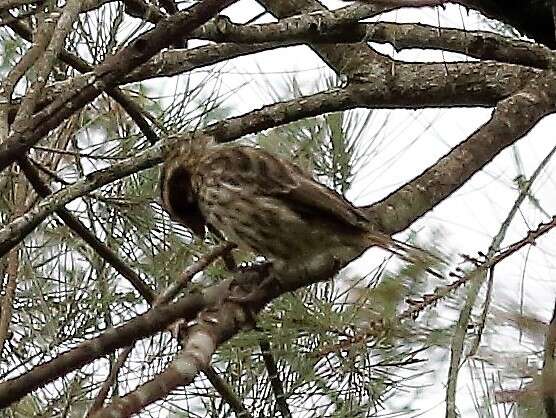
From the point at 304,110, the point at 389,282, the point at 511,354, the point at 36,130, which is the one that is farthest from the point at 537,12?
the point at 36,130

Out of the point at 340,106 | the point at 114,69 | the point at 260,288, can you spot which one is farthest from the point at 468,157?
the point at 114,69

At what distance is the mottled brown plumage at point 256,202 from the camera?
4.47 feet

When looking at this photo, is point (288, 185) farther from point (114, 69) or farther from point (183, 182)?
point (114, 69)

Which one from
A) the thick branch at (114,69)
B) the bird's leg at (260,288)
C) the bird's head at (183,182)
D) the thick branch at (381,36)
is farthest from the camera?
the bird's head at (183,182)

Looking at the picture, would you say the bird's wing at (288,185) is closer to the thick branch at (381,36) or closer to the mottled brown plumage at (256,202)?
the mottled brown plumage at (256,202)

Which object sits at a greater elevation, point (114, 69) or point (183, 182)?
point (183, 182)

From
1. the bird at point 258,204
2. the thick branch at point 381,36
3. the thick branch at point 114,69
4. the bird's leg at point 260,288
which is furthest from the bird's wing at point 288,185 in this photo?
the thick branch at point 114,69

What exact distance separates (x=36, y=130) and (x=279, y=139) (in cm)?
102

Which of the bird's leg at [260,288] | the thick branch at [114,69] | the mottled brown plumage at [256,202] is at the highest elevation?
the mottled brown plumage at [256,202]

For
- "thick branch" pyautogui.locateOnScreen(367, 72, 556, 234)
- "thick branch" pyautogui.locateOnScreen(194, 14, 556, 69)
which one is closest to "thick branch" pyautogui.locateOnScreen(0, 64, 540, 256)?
"thick branch" pyautogui.locateOnScreen(367, 72, 556, 234)

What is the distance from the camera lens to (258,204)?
4.60 ft

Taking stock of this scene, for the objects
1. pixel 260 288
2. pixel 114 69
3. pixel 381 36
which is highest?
pixel 381 36

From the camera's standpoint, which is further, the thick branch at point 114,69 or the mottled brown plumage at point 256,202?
the mottled brown plumage at point 256,202

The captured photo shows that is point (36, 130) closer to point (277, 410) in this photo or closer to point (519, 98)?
point (519, 98)
